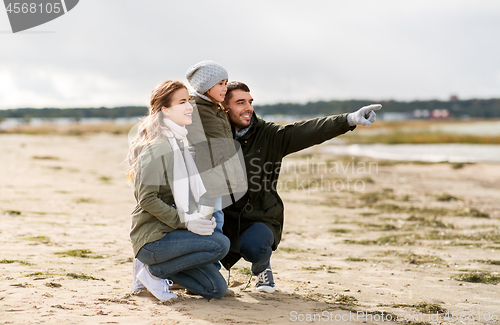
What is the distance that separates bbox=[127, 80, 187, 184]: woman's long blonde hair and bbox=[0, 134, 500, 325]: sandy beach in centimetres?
109

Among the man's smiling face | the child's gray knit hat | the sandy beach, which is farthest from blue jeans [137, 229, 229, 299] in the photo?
the child's gray knit hat

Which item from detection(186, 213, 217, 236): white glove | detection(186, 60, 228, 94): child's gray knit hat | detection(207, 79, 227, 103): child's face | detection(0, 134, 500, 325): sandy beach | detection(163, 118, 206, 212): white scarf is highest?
detection(186, 60, 228, 94): child's gray knit hat

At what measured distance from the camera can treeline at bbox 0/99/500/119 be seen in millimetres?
87387

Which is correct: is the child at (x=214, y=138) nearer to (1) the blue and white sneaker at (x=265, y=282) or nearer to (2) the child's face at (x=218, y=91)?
(2) the child's face at (x=218, y=91)

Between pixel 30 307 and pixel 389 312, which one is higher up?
pixel 30 307

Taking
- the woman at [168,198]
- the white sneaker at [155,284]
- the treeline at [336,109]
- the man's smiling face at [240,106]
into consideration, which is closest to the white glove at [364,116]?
the man's smiling face at [240,106]

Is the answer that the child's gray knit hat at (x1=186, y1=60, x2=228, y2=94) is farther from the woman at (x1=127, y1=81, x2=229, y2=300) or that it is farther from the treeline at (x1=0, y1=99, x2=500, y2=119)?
the treeline at (x1=0, y1=99, x2=500, y2=119)

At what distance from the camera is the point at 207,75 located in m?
3.84

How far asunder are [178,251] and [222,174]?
2.24ft

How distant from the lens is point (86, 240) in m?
5.58

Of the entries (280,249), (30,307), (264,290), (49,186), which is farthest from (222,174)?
(49,186)

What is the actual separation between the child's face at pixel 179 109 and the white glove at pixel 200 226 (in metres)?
0.72

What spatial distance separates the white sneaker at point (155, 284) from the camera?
Answer: 3.59m

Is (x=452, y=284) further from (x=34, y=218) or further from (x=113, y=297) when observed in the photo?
(x=34, y=218)
